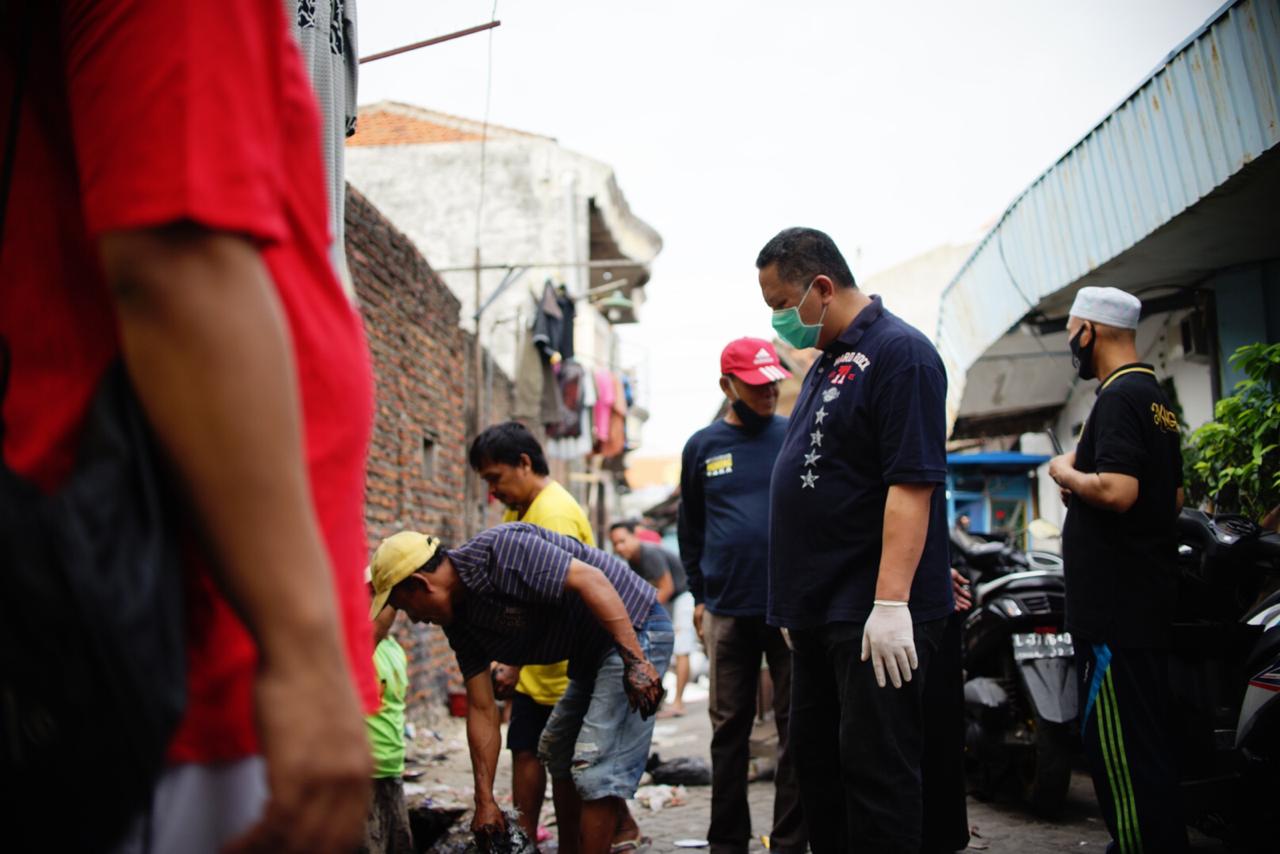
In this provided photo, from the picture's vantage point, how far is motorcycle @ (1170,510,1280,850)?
3.53 m

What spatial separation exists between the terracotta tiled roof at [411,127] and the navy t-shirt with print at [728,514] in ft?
61.7

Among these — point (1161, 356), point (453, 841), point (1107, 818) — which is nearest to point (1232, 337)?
point (1161, 356)

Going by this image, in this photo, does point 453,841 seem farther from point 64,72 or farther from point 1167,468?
point 64,72

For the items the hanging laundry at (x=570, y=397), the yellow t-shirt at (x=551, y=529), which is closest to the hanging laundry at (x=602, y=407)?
the hanging laundry at (x=570, y=397)

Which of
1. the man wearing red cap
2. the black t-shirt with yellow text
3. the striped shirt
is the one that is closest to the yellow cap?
the striped shirt

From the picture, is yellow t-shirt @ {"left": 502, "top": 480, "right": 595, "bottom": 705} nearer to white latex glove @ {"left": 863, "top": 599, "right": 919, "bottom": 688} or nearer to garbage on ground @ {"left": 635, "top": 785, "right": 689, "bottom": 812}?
garbage on ground @ {"left": 635, "top": 785, "right": 689, "bottom": 812}

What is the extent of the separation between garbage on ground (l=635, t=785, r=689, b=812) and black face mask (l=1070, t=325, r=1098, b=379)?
364 centimetres

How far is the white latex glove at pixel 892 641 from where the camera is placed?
2865 millimetres

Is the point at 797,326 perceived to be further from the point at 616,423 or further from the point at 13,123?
Answer: the point at 616,423

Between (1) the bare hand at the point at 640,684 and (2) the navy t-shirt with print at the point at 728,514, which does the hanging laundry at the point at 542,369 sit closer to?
(2) the navy t-shirt with print at the point at 728,514

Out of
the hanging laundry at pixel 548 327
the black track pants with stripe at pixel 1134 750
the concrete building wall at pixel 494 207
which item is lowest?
the black track pants with stripe at pixel 1134 750

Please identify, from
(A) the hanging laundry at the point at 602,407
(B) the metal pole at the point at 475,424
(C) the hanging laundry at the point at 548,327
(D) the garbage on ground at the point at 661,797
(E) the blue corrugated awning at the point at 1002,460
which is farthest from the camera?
(A) the hanging laundry at the point at 602,407

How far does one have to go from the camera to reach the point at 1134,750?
321 centimetres

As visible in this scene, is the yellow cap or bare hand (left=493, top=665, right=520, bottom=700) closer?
the yellow cap
